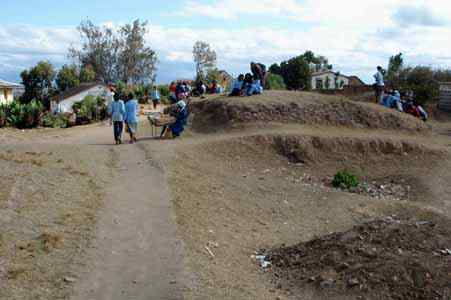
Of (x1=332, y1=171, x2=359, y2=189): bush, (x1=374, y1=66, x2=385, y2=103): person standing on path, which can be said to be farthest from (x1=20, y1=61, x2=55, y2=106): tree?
(x1=332, y1=171, x2=359, y2=189): bush

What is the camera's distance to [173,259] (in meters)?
7.31

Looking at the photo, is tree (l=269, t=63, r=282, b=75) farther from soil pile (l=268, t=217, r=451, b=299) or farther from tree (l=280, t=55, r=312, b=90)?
soil pile (l=268, t=217, r=451, b=299)

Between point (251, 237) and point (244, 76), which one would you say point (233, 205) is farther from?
point (244, 76)

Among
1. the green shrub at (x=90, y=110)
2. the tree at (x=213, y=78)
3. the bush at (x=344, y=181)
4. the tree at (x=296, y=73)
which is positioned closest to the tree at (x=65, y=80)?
the tree at (x=213, y=78)

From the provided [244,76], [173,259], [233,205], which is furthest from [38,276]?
[244,76]

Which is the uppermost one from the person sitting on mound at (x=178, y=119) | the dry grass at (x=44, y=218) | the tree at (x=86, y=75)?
the tree at (x=86, y=75)

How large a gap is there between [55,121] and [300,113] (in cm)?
1194

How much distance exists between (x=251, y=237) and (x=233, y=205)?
2046 millimetres

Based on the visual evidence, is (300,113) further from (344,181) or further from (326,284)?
(326,284)

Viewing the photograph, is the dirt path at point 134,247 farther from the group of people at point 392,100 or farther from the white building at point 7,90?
the white building at point 7,90

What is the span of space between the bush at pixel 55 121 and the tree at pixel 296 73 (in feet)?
100

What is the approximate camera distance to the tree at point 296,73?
179 feet

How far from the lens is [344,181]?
1525 cm

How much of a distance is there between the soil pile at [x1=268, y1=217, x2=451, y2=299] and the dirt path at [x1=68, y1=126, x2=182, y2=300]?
4.85ft
